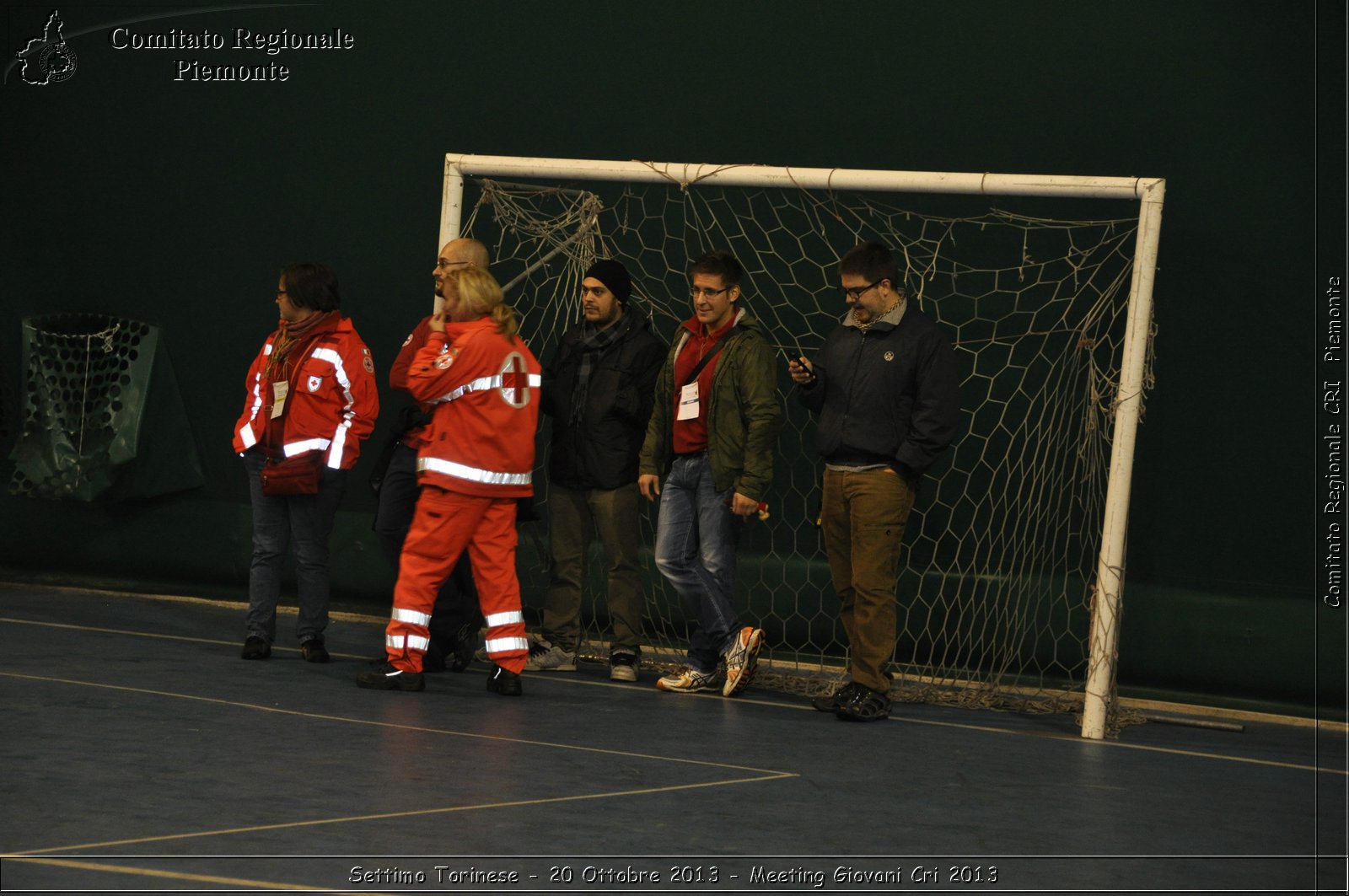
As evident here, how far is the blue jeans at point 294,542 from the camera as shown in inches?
259

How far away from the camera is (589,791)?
4582 millimetres

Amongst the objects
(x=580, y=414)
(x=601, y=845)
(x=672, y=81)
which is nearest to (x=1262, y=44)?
(x=672, y=81)

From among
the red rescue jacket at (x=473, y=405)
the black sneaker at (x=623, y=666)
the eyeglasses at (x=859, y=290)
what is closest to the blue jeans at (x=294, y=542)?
the red rescue jacket at (x=473, y=405)

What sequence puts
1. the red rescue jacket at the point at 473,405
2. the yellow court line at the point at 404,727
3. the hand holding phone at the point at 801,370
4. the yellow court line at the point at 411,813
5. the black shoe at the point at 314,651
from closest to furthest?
the yellow court line at the point at 411,813 < the yellow court line at the point at 404,727 < the red rescue jacket at the point at 473,405 < the hand holding phone at the point at 801,370 < the black shoe at the point at 314,651

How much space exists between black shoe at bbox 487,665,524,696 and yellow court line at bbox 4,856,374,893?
8.60 ft

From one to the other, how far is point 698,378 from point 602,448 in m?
0.55

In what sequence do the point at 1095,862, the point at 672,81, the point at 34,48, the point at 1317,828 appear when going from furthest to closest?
the point at 34,48, the point at 672,81, the point at 1317,828, the point at 1095,862

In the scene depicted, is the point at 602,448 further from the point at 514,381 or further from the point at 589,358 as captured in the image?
the point at 514,381

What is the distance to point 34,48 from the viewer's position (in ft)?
29.5

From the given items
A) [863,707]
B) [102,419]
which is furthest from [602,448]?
[102,419]

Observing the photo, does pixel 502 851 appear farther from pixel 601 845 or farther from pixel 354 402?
pixel 354 402

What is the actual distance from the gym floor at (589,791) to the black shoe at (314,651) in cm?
7

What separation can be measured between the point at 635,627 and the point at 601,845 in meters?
2.89

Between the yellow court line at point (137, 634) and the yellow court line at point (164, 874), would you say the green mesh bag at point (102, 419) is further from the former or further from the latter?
the yellow court line at point (164, 874)
